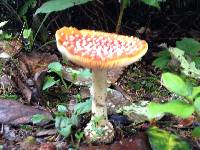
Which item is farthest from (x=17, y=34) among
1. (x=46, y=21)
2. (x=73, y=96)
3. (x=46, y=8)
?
(x=73, y=96)

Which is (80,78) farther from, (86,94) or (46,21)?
(46,21)

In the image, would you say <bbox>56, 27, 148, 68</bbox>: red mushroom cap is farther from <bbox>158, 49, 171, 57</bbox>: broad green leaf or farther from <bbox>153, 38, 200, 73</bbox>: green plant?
<bbox>158, 49, 171, 57</bbox>: broad green leaf

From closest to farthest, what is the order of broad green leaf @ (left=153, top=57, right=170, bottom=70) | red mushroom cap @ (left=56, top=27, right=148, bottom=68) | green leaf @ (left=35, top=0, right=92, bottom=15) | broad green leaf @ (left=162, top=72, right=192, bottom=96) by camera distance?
red mushroom cap @ (left=56, top=27, right=148, bottom=68), broad green leaf @ (left=162, top=72, right=192, bottom=96), green leaf @ (left=35, top=0, right=92, bottom=15), broad green leaf @ (left=153, top=57, right=170, bottom=70)

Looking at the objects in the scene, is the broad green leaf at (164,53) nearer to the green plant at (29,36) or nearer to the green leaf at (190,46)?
the green leaf at (190,46)

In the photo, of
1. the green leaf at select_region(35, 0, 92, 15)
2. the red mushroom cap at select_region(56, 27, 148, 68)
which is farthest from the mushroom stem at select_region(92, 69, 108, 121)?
the green leaf at select_region(35, 0, 92, 15)

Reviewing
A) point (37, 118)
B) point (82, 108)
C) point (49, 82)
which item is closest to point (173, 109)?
point (82, 108)

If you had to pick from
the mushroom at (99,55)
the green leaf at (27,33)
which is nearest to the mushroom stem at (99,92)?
the mushroom at (99,55)

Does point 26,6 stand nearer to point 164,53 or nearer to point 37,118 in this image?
point 164,53
